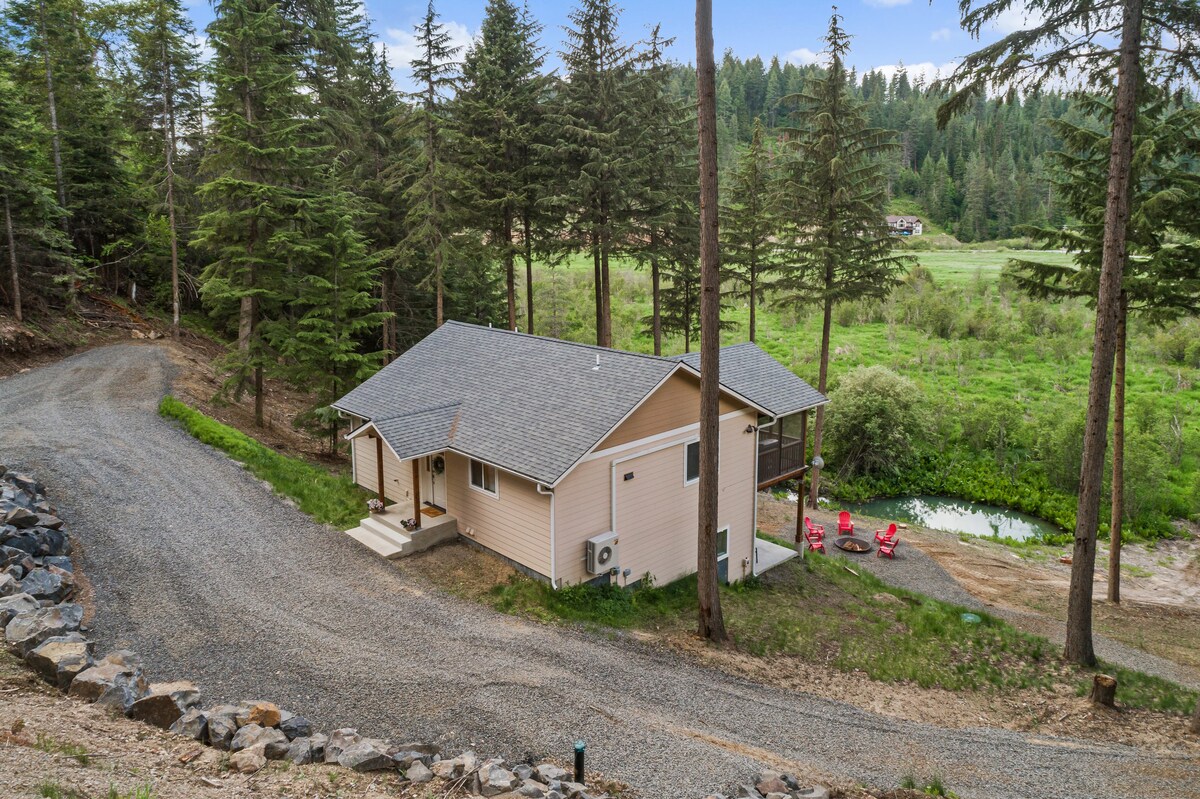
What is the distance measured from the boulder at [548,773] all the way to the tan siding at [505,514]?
5.36 m

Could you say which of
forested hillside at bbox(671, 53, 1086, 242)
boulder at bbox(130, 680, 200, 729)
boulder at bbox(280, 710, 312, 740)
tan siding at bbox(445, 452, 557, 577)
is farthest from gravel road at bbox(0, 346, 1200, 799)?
forested hillside at bbox(671, 53, 1086, 242)

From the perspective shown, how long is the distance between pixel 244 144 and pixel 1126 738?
21469 mm

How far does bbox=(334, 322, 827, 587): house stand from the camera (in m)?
12.5

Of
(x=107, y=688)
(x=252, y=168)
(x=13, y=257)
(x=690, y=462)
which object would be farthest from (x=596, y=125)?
(x=107, y=688)

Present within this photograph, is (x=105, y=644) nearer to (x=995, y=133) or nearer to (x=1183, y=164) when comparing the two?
(x=1183, y=164)

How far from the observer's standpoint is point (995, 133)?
361 ft

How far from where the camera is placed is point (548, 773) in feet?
22.6

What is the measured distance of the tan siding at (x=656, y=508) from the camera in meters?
12.5

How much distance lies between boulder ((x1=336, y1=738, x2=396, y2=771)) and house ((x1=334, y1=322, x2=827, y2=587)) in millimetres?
5549

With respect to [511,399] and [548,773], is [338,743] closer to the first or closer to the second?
[548,773]

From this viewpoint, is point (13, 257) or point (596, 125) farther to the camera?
point (596, 125)

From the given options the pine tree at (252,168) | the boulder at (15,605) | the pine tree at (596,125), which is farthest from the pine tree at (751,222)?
the boulder at (15,605)

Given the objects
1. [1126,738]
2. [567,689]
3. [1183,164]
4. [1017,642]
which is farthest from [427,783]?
[1183,164]

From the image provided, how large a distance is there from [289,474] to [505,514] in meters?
6.09
